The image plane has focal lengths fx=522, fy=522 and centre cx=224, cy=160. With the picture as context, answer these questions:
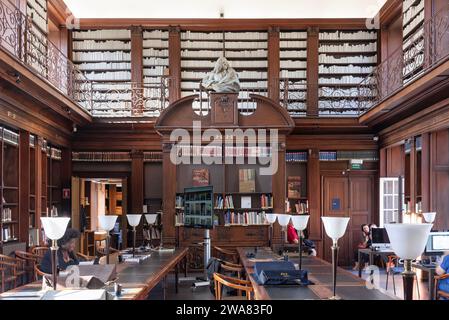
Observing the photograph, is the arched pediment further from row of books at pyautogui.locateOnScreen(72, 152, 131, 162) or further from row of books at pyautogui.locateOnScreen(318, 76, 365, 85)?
row of books at pyautogui.locateOnScreen(318, 76, 365, 85)

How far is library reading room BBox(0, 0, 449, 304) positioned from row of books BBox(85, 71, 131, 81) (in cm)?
3

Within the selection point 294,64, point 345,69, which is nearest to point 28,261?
point 294,64

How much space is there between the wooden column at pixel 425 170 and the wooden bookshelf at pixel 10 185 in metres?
5.92

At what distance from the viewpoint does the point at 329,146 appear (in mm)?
10156

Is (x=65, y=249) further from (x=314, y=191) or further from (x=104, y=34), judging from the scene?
(x=104, y=34)

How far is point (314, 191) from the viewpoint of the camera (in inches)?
398

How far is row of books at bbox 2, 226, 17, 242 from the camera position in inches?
274

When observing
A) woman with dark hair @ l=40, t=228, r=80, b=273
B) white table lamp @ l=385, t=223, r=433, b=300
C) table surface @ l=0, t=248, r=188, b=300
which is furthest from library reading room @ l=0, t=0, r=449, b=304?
white table lamp @ l=385, t=223, r=433, b=300

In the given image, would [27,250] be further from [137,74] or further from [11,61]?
[137,74]

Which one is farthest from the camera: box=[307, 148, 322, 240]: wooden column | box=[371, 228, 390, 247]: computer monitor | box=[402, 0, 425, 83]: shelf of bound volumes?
box=[307, 148, 322, 240]: wooden column

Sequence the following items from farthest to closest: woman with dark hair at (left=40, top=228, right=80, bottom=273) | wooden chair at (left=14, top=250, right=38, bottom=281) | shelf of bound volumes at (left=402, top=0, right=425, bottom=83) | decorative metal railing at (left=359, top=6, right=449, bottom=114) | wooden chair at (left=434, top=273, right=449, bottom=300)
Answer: shelf of bound volumes at (left=402, top=0, right=425, bottom=83) < decorative metal railing at (left=359, top=6, right=449, bottom=114) < wooden chair at (left=14, top=250, right=38, bottom=281) < wooden chair at (left=434, top=273, right=449, bottom=300) < woman with dark hair at (left=40, top=228, right=80, bottom=273)

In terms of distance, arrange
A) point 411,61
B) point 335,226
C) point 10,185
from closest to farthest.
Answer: point 335,226 → point 10,185 → point 411,61

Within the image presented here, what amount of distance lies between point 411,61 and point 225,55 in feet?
11.7
